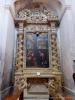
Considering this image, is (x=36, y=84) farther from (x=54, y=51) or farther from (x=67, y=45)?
(x=67, y=45)

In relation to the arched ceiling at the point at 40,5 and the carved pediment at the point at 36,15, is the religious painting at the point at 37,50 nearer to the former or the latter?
the carved pediment at the point at 36,15

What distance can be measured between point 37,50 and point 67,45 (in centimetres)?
137

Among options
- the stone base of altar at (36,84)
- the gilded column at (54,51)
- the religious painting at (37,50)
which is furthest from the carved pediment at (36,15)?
the stone base of altar at (36,84)

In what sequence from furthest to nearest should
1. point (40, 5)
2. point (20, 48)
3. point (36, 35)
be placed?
point (40, 5) → point (36, 35) → point (20, 48)

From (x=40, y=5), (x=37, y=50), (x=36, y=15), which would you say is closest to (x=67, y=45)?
(x=37, y=50)

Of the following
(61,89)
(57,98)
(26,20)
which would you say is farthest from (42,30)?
(57,98)

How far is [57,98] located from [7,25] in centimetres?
330

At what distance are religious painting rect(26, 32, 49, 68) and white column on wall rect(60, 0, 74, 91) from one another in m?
0.71

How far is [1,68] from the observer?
19.8 feet

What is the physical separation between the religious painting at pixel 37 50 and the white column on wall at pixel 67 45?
2.33 ft

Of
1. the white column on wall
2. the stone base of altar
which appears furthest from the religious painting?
the white column on wall

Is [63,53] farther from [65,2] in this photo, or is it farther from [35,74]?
[65,2]

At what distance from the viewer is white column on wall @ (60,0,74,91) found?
648cm

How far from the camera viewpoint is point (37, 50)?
25.1ft
